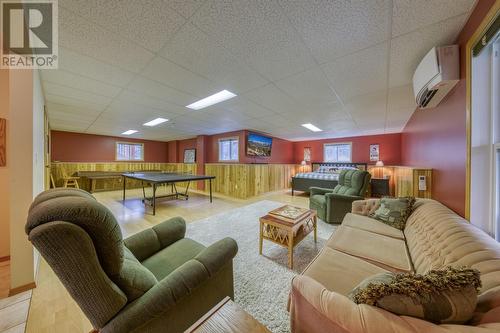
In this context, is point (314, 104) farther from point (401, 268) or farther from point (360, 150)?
point (360, 150)

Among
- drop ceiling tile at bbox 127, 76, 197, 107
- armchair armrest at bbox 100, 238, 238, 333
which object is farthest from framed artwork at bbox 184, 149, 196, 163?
armchair armrest at bbox 100, 238, 238, 333

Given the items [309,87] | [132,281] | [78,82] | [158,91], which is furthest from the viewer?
[158,91]

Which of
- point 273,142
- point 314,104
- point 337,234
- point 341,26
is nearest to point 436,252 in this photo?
point 337,234

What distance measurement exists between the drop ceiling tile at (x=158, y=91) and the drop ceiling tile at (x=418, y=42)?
2738mm

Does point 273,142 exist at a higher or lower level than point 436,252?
higher

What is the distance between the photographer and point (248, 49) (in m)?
1.73

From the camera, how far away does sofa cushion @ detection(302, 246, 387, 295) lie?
1.09 meters

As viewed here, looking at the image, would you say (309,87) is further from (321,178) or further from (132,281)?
(321,178)

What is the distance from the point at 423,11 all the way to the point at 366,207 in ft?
6.94

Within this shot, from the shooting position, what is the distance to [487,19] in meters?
1.15

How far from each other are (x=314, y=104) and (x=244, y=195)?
3.39 meters

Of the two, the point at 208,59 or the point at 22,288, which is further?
the point at 208,59

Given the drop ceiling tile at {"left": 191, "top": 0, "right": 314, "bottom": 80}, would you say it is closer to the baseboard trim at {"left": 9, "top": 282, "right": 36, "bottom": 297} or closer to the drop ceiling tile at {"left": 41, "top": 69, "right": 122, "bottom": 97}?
the drop ceiling tile at {"left": 41, "top": 69, "right": 122, "bottom": 97}

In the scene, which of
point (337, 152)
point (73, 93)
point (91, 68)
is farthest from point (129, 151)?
point (337, 152)
